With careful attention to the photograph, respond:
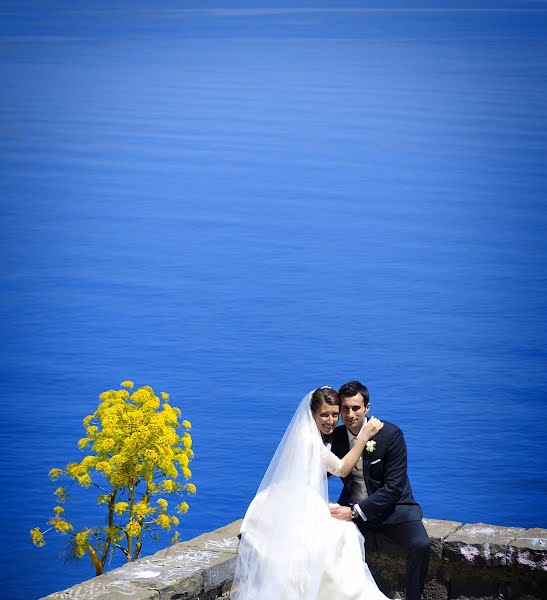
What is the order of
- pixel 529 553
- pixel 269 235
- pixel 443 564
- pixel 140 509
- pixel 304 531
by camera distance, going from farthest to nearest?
pixel 269 235 < pixel 140 509 < pixel 443 564 < pixel 529 553 < pixel 304 531

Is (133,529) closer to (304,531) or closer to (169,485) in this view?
(169,485)

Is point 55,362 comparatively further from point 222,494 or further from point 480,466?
point 480,466

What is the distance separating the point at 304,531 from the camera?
4.32 meters

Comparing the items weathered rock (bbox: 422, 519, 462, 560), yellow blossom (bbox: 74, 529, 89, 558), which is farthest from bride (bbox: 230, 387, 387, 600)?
yellow blossom (bbox: 74, 529, 89, 558)

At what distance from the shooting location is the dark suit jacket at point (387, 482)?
14.7 ft

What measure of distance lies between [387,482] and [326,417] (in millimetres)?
315

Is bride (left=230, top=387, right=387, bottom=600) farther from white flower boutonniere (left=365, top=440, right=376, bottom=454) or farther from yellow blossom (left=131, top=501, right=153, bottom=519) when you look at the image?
yellow blossom (left=131, top=501, right=153, bottom=519)

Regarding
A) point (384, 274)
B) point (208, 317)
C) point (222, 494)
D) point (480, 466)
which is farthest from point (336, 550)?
point (384, 274)

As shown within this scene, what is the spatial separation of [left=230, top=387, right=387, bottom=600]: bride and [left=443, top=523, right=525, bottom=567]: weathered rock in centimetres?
49

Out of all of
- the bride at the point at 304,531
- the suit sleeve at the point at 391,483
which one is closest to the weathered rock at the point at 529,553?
the suit sleeve at the point at 391,483

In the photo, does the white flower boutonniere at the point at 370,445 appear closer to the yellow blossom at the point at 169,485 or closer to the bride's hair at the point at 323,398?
the bride's hair at the point at 323,398

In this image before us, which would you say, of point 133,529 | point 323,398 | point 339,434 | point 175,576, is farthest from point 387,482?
point 133,529

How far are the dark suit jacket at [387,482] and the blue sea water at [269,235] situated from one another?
3001 mm

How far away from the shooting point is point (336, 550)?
432 cm
